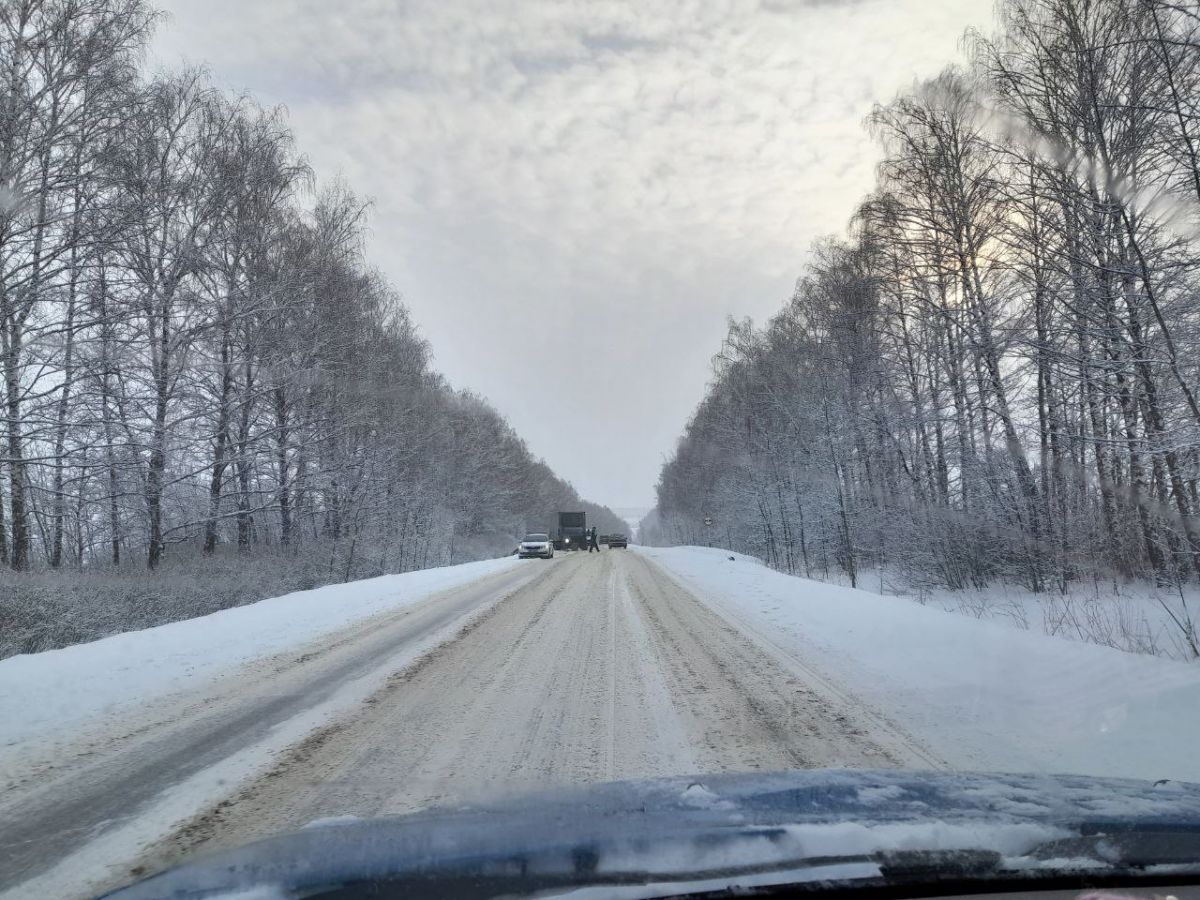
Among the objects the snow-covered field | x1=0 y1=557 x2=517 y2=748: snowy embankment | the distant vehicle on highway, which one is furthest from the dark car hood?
the distant vehicle on highway

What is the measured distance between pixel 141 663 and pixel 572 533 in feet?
154

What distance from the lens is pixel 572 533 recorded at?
53.7 m

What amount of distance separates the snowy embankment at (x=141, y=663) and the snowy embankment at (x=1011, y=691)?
6300mm

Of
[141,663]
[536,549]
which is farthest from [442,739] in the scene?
[536,549]

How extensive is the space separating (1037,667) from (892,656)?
147 centimetres

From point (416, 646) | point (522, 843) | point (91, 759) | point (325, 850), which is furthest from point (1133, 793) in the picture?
point (416, 646)

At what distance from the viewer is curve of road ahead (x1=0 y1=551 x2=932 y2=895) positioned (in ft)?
10.6

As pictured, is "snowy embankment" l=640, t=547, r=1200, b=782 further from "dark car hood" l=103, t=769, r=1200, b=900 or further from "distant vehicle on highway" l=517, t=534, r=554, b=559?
"distant vehicle on highway" l=517, t=534, r=554, b=559

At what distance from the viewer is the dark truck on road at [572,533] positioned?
52.9m

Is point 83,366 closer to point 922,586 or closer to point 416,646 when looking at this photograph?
point 416,646

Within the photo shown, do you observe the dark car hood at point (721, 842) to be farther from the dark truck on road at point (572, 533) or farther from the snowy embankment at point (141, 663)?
the dark truck on road at point (572, 533)

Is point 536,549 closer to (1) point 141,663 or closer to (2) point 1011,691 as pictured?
(1) point 141,663

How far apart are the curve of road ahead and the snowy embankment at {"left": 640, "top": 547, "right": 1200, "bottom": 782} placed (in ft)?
1.46

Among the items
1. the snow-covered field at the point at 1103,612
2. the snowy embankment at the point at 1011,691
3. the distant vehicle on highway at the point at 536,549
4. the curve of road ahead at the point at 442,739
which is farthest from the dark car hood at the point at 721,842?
the distant vehicle on highway at the point at 536,549
